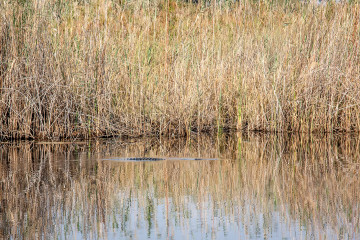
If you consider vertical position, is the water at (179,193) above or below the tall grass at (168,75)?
below

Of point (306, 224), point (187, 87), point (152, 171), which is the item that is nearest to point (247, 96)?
point (187, 87)

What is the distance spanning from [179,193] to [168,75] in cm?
329

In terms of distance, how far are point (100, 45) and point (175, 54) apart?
118cm

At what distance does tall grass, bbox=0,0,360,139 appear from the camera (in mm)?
6082

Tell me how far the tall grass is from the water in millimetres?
704

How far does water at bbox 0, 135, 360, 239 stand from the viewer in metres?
2.71

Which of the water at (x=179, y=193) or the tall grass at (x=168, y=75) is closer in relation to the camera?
the water at (x=179, y=193)

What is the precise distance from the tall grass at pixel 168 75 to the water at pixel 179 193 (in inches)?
27.7

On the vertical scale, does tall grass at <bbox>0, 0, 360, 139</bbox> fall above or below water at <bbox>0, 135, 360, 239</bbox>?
above

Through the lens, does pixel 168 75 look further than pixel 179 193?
Yes

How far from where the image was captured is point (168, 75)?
6648mm

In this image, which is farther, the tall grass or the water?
the tall grass

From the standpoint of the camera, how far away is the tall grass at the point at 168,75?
6.08 meters

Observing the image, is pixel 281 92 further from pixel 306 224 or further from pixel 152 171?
pixel 306 224
